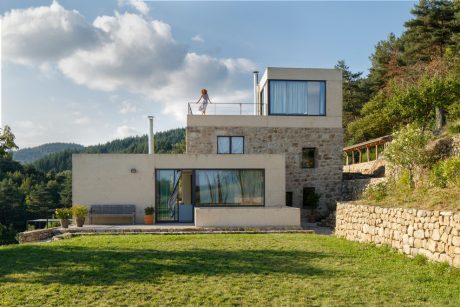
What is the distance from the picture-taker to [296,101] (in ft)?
66.8

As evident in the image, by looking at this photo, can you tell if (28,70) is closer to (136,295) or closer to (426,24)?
(136,295)

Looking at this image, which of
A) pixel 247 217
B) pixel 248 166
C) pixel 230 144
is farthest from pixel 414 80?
pixel 247 217

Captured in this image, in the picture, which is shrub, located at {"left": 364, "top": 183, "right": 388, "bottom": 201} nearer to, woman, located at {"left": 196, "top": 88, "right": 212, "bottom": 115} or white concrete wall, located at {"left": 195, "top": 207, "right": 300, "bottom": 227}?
white concrete wall, located at {"left": 195, "top": 207, "right": 300, "bottom": 227}

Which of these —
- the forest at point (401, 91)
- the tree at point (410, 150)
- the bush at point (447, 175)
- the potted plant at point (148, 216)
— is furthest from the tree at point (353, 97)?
the bush at point (447, 175)

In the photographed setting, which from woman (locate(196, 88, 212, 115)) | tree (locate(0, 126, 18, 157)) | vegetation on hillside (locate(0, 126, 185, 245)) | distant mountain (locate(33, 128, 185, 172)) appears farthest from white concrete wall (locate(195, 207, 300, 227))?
distant mountain (locate(33, 128, 185, 172))

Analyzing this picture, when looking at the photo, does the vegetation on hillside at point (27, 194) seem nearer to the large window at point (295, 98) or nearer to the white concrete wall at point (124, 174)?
the white concrete wall at point (124, 174)

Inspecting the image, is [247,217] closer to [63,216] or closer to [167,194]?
[167,194]

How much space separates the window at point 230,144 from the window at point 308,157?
130 inches

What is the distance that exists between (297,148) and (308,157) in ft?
2.90

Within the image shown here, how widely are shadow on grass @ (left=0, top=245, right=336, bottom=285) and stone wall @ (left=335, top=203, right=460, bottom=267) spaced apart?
2.14 meters

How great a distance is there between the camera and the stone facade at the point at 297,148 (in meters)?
19.8

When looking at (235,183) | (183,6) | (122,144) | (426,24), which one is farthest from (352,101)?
(122,144)

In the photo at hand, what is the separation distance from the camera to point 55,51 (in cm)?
1245

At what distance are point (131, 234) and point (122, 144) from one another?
97.7 meters
